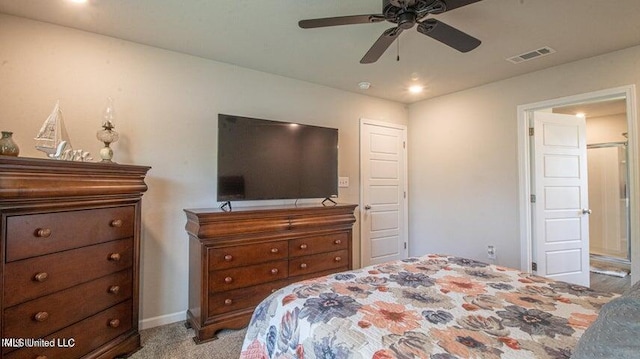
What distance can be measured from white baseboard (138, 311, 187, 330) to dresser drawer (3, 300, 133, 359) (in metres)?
0.40

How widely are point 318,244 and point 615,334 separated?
2.32 metres

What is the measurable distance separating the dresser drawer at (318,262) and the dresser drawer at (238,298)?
205 mm

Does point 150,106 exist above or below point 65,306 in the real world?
above

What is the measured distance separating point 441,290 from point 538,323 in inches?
16.8

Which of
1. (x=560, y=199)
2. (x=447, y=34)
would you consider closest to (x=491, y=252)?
(x=560, y=199)

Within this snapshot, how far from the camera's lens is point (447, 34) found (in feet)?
5.85

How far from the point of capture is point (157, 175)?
257 cm

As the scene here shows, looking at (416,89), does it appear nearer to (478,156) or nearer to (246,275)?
(478,156)

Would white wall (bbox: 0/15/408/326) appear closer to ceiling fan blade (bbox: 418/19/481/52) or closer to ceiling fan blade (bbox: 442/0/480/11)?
ceiling fan blade (bbox: 418/19/481/52)

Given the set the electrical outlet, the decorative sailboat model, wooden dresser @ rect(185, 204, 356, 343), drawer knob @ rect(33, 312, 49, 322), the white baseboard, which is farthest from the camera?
the electrical outlet

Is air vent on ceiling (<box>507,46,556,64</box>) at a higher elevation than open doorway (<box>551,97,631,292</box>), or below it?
higher

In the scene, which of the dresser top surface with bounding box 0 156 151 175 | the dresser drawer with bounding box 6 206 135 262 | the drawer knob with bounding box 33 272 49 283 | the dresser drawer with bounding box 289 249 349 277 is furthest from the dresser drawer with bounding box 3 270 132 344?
the dresser drawer with bounding box 289 249 349 277

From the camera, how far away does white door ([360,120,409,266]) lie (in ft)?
12.8

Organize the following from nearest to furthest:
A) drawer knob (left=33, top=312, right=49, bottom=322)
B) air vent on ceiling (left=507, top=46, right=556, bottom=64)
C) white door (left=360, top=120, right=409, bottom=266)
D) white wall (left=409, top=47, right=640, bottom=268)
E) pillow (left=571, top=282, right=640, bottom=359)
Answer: pillow (left=571, top=282, right=640, bottom=359), drawer knob (left=33, top=312, right=49, bottom=322), air vent on ceiling (left=507, top=46, right=556, bottom=64), white wall (left=409, top=47, right=640, bottom=268), white door (left=360, top=120, right=409, bottom=266)
